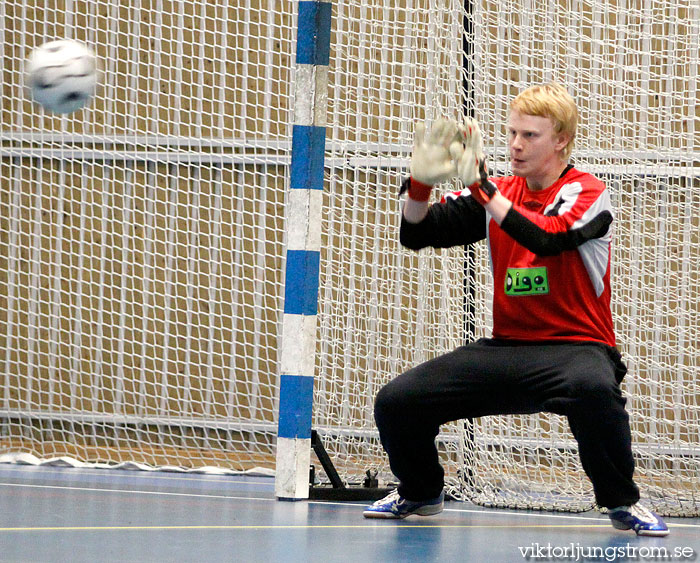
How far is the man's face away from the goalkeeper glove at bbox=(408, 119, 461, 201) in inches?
9.1

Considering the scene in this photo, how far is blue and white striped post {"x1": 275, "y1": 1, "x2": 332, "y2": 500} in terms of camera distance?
385 cm

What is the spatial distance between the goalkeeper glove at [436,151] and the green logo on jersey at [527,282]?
38 centimetres

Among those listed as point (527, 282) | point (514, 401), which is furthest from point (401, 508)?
point (527, 282)

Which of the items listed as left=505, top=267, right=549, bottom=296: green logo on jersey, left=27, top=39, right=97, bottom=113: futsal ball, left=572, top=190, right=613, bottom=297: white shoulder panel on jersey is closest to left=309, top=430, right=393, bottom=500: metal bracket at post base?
left=505, top=267, right=549, bottom=296: green logo on jersey

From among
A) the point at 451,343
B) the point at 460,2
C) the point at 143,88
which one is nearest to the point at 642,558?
the point at 451,343

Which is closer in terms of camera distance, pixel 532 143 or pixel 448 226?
pixel 532 143

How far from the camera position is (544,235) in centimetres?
296

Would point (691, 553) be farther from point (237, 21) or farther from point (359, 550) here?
point (237, 21)

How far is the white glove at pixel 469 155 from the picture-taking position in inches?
117

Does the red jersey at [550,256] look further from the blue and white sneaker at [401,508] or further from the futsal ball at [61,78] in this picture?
the futsal ball at [61,78]

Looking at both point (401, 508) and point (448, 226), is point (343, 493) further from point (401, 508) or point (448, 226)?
point (448, 226)

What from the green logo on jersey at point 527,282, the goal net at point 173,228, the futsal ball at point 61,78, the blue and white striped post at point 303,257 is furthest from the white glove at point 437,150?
the goal net at point 173,228

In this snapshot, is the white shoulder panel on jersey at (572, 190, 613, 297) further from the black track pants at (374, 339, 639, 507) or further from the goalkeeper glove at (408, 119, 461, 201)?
the goalkeeper glove at (408, 119, 461, 201)

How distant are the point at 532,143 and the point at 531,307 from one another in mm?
510
